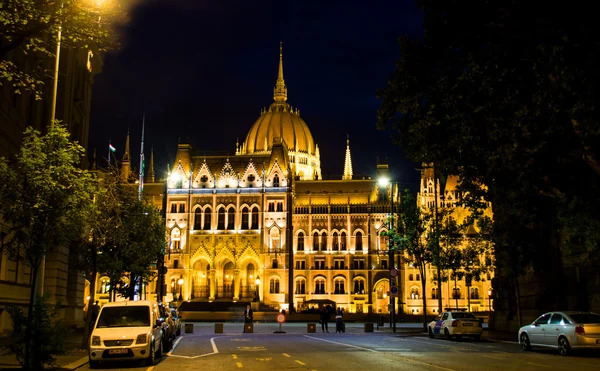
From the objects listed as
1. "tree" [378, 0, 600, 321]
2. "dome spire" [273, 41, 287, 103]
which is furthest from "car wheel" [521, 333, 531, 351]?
"dome spire" [273, 41, 287, 103]

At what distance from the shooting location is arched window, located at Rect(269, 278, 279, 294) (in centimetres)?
9744

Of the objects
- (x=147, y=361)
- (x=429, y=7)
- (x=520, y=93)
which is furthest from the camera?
(x=429, y=7)

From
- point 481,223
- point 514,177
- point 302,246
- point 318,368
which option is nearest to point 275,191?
point 302,246

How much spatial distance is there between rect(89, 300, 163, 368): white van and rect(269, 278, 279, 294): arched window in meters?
75.3

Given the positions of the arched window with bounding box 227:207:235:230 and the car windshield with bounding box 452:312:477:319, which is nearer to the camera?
the car windshield with bounding box 452:312:477:319

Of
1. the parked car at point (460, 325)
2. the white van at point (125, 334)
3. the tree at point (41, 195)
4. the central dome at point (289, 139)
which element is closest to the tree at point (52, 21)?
the tree at point (41, 195)

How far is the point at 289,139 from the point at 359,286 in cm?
3421

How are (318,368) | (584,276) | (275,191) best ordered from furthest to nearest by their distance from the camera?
(275,191) → (584,276) → (318,368)

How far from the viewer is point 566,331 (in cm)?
2400

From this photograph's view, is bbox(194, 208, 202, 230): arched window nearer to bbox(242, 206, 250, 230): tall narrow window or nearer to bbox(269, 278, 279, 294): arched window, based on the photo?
bbox(242, 206, 250, 230): tall narrow window

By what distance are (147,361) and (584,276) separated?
2423cm

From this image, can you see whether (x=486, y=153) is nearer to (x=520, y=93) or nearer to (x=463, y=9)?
(x=520, y=93)

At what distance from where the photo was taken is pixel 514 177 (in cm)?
2711

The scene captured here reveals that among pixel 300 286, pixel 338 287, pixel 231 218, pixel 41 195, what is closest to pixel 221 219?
pixel 231 218
